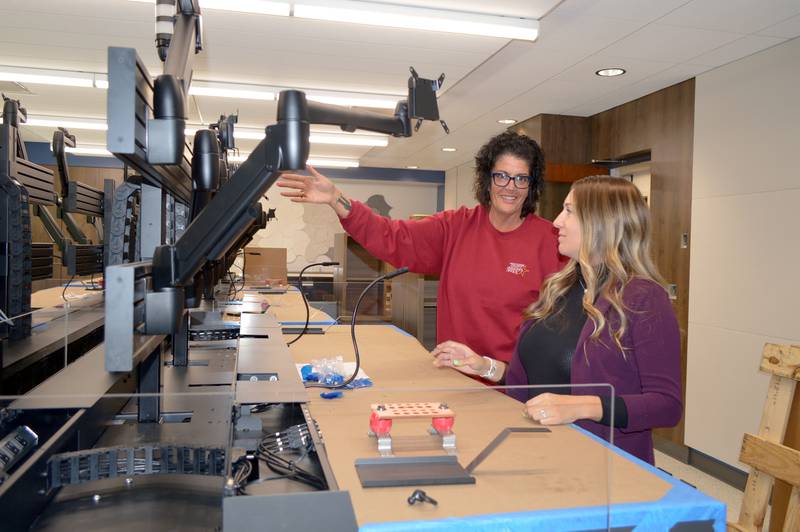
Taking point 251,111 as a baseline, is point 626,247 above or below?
below

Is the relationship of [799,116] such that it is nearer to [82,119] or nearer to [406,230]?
[406,230]

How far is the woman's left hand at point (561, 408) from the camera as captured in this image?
3.42 ft

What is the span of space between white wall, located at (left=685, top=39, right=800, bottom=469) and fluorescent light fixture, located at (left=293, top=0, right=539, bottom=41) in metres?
1.38

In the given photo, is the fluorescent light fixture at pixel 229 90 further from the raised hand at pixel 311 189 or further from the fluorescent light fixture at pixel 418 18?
the raised hand at pixel 311 189

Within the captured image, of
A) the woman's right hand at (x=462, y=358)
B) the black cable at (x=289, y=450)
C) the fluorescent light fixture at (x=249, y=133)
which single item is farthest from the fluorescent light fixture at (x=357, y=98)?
the black cable at (x=289, y=450)

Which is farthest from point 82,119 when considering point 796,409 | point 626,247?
point 796,409

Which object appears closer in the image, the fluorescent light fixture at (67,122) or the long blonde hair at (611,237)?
the long blonde hair at (611,237)

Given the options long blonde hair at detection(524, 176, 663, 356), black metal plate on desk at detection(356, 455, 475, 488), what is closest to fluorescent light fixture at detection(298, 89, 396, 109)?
long blonde hair at detection(524, 176, 663, 356)

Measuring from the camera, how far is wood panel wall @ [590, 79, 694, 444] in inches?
156

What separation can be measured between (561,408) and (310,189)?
961 millimetres

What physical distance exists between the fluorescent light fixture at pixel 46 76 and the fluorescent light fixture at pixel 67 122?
54.6 inches

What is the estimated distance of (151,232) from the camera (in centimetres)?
125

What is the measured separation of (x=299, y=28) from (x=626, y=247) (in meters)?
2.47

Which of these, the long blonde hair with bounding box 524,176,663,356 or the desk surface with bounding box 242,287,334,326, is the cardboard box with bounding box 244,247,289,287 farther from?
the long blonde hair with bounding box 524,176,663,356
